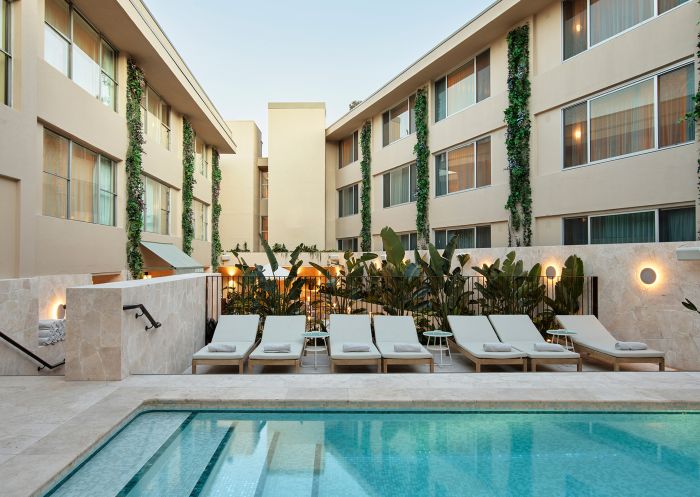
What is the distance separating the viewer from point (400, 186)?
805 inches

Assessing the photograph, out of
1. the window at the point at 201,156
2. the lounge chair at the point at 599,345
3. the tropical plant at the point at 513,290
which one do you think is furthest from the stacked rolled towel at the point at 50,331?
the window at the point at 201,156

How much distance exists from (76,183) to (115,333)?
6.86 meters

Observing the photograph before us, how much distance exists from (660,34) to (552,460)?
10593 mm

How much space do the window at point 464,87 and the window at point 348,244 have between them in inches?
370

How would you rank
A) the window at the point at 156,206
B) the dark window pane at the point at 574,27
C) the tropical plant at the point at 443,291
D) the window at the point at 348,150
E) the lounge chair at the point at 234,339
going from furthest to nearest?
1. the window at the point at 348,150
2. the window at the point at 156,206
3. the dark window pane at the point at 574,27
4. the tropical plant at the point at 443,291
5. the lounge chair at the point at 234,339

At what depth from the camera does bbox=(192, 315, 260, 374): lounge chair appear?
7.96 metres

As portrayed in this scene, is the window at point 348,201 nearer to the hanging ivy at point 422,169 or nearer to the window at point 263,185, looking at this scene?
the hanging ivy at point 422,169

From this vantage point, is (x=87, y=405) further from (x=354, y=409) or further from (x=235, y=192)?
(x=235, y=192)

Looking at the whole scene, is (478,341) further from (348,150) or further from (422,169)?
(348,150)

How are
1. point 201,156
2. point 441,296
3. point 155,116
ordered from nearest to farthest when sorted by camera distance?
point 441,296, point 155,116, point 201,156

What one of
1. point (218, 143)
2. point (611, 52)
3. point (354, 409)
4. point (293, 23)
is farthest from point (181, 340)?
point (293, 23)

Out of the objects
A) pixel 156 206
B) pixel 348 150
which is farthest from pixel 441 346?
pixel 348 150

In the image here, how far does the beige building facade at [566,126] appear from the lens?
10055 millimetres

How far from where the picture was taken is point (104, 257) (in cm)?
1255
